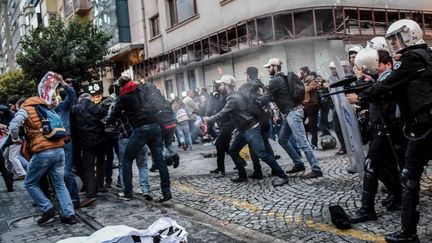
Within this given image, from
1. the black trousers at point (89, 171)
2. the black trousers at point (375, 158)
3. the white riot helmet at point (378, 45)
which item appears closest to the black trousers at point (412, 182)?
the black trousers at point (375, 158)

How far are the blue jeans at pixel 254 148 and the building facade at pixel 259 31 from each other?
222 inches

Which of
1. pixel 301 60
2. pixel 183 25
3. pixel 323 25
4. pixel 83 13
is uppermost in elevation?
pixel 83 13

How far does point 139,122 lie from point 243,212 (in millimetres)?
1946

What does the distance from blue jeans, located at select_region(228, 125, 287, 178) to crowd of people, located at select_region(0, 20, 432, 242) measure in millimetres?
15

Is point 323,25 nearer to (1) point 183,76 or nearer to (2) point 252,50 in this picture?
(2) point 252,50

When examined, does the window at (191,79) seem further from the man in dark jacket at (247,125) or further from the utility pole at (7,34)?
the utility pole at (7,34)

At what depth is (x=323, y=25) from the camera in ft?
49.8

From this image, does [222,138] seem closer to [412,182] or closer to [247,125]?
[247,125]

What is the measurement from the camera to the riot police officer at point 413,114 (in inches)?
143

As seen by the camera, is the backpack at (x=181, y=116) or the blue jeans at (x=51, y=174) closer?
the blue jeans at (x=51, y=174)

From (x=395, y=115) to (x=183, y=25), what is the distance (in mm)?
17880

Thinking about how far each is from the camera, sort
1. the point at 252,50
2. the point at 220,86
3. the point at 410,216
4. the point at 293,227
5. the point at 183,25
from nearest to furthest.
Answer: the point at 410,216 → the point at 293,227 → the point at 220,86 → the point at 252,50 → the point at 183,25

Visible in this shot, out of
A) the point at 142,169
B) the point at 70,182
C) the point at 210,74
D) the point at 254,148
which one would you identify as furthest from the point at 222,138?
the point at 210,74

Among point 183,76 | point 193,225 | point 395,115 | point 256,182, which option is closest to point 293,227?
point 193,225
